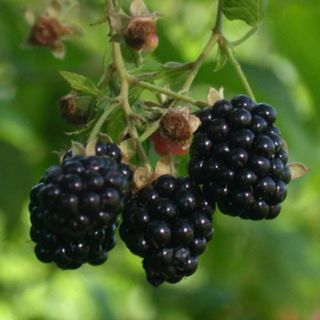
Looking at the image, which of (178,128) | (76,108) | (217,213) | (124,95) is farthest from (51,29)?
(217,213)

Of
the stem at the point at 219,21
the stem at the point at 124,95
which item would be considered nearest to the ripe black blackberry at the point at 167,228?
the stem at the point at 124,95

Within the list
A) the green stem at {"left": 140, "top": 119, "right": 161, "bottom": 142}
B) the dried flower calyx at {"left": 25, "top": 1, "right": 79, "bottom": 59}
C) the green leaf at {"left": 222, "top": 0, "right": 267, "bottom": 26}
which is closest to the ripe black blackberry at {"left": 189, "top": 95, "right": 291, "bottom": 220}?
the green stem at {"left": 140, "top": 119, "right": 161, "bottom": 142}

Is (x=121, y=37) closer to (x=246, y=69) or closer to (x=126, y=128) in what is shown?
(x=126, y=128)

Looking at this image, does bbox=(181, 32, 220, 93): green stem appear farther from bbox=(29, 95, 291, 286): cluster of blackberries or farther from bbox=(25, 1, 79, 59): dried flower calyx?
bbox=(25, 1, 79, 59): dried flower calyx

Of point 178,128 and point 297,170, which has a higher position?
point 178,128

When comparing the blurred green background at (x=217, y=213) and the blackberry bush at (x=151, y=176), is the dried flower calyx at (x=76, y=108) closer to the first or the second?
the blackberry bush at (x=151, y=176)

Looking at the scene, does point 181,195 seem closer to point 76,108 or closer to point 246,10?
point 76,108
